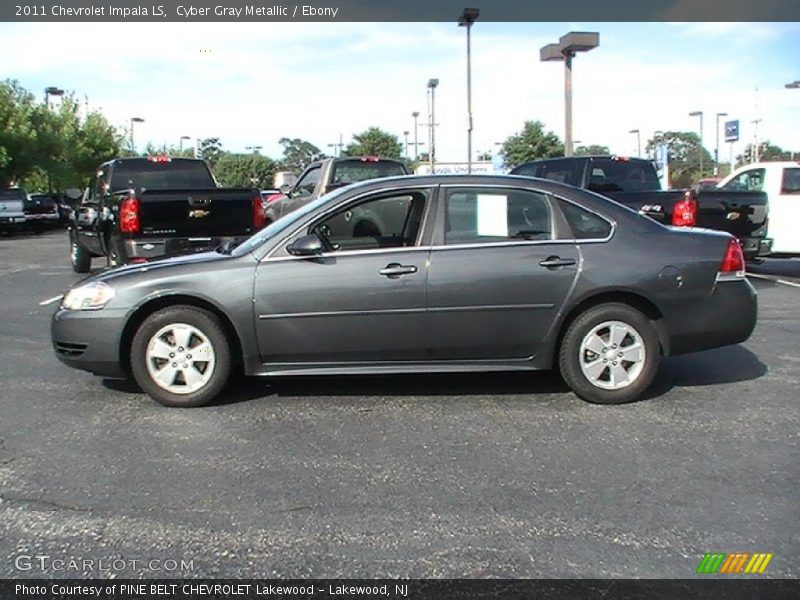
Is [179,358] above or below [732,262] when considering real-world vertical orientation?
below

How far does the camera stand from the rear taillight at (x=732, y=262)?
19.0ft

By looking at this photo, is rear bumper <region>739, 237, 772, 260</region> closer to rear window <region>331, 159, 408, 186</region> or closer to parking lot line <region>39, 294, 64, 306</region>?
rear window <region>331, 159, 408, 186</region>

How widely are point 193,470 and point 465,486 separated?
1.47m

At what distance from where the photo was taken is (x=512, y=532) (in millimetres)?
3672

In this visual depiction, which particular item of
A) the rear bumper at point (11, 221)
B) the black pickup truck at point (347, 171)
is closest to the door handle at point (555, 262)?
the black pickup truck at point (347, 171)

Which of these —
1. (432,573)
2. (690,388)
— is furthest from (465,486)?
(690,388)

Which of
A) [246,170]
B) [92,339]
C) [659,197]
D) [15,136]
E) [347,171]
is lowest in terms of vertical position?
[92,339]

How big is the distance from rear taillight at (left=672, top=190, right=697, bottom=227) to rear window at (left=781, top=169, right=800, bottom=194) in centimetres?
341

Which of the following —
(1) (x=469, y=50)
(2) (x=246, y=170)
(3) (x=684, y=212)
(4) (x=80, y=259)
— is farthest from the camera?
(2) (x=246, y=170)

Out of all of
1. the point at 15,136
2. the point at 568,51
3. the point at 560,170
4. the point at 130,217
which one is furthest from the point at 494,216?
the point at 15,136

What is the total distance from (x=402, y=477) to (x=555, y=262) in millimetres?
2050

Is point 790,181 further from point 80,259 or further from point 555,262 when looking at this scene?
point 80,259

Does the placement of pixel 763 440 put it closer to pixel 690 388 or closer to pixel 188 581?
pixel 690 388

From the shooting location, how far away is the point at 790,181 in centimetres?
1383
